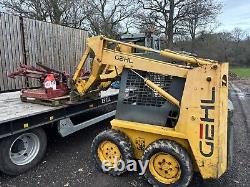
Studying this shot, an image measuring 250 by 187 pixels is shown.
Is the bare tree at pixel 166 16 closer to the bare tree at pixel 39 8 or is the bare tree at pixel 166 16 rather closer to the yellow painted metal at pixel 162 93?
the bare tree at pixel 39 8

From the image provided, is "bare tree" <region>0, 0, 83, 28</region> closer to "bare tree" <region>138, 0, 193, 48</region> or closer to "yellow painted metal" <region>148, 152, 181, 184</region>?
"bare tree" <region>138, 0, 193, 48</region>

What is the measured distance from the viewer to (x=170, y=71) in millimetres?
3994

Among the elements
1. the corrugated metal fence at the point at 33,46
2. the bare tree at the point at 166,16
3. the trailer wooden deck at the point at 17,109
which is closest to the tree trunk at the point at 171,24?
the bare tree at the point at 166,16

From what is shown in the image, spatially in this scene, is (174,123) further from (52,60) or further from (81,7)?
(81,7)

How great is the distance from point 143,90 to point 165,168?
3.97ft

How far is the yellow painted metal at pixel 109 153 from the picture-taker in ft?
14.7

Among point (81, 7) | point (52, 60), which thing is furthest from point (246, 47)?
point (52, 60)

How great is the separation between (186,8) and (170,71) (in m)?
22.3

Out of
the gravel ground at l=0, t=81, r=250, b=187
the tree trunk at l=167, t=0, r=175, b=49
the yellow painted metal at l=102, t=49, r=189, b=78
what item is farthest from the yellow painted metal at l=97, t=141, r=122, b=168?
the tree trunk at l=167, t=0, r=175, b=49

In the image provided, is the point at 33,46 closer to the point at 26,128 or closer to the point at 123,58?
the point at 26,128

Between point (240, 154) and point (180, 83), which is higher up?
point (180, 83)

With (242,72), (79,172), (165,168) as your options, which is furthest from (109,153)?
(242,72)

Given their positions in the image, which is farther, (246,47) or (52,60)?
(246,47)

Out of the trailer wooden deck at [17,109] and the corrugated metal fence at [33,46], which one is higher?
the corrugated metal fence at [33,46]
